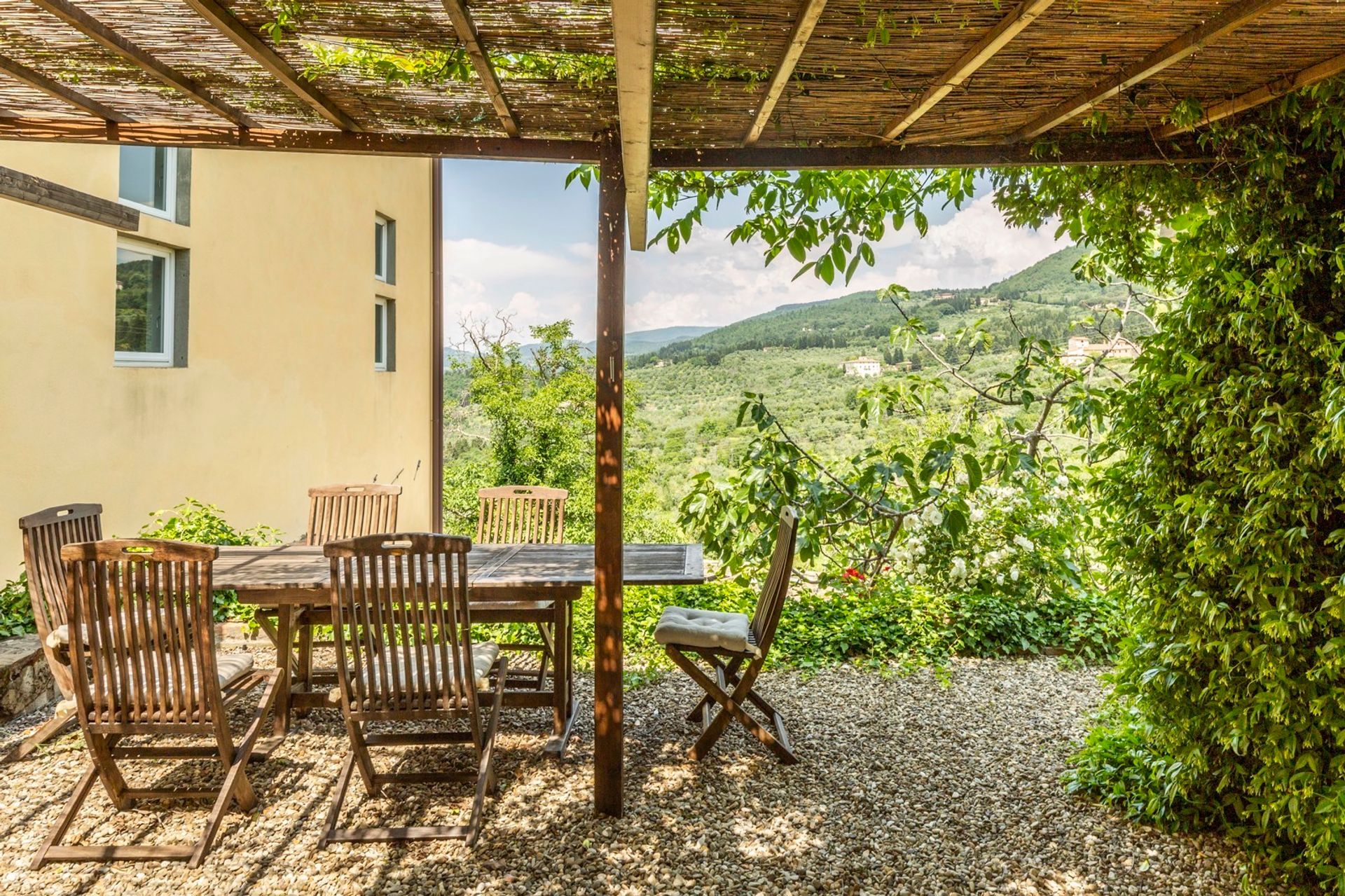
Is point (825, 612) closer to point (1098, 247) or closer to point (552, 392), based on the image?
point (1098, 247)

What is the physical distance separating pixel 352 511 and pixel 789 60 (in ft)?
12.1

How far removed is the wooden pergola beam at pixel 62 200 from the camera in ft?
12.3

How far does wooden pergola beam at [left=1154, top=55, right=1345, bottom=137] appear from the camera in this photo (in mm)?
2463

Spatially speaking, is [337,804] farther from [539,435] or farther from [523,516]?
[539,435]

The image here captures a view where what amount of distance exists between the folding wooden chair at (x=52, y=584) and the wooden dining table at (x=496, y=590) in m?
0.58

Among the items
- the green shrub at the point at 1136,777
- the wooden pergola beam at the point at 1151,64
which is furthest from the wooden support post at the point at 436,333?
the wooden pergola beam at the point at 1151,64

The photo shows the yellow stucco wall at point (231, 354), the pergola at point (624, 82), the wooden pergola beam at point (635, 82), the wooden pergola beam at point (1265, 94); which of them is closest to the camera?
the wooden pergola beam at point (635, 82)

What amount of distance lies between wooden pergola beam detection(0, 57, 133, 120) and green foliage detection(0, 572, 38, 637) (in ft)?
8.48

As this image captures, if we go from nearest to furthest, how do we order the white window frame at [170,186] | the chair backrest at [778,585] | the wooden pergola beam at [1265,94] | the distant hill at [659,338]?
1. the wooden pergola beam at [1265,94]
2. the chair backrest at [778,585]
3. the white window frame at [170,186]
4. the distant hill at [659,338]

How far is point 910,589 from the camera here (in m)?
5.93

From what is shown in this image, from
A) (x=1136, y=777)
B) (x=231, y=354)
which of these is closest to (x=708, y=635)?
(x=1136, y=777)

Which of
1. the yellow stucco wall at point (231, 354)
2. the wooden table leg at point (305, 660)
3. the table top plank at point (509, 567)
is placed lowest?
the wooden table leg at point (305, 660)

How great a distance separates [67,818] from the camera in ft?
9.58

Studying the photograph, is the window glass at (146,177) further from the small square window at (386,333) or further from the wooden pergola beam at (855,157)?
the wooden pergola beam at (855,157)
